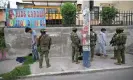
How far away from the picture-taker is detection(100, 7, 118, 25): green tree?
1645 centimetres

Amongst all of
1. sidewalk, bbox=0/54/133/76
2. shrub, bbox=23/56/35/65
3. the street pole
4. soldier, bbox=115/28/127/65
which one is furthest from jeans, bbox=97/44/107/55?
shrub, bbox=23/56/35/65

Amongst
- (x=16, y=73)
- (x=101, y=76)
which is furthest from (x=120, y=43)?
(x=16, y=73)

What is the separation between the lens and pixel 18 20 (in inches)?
595

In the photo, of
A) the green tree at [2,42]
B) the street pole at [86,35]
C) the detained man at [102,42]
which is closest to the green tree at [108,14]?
the detained man at [102,42]

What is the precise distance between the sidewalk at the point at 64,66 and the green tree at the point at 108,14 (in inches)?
116

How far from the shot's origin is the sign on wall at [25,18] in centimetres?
1507

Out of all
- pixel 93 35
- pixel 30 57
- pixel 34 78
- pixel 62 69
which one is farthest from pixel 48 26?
pixel 34 78

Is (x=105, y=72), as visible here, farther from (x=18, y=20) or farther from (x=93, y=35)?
(x=18, y=20)

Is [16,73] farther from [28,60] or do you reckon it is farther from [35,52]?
[28,60]

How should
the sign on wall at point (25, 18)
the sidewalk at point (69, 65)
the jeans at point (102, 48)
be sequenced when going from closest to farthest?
the sidewalk at point (69, 65) → the jeans at point (102, 48) → the sign on wall at point (25, 18)

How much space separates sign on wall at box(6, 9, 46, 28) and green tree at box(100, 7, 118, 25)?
3.62 metres

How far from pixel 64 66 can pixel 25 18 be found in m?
4.07

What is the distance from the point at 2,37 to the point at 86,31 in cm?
501

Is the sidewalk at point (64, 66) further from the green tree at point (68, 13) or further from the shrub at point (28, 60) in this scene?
the green tree at point (68, 13)
